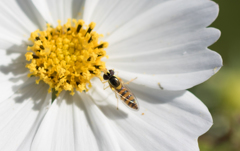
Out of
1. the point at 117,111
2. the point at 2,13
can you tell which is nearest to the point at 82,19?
the point at 2,13

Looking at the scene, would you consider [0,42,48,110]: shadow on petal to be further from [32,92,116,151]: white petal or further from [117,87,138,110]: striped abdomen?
[117,87,138,110]: striped abdomen

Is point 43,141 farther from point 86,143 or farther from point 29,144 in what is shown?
point 86,143

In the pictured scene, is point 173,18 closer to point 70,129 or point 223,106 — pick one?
point 70,129

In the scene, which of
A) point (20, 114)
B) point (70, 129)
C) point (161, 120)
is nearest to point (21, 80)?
point (20, 114)

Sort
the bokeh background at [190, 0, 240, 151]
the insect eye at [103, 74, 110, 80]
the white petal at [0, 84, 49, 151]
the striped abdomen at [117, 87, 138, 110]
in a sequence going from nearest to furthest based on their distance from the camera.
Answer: the white petal at [0, 84, 49, 151] → the striped abdomen at [117, 87, 138, 110] → the insect eye at [103, 74, 110, 80] → the bokeh background at [190, 0, 240, 151]

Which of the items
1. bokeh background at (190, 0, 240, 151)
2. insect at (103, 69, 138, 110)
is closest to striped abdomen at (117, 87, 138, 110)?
insect at (103, 69, 138, 110)
